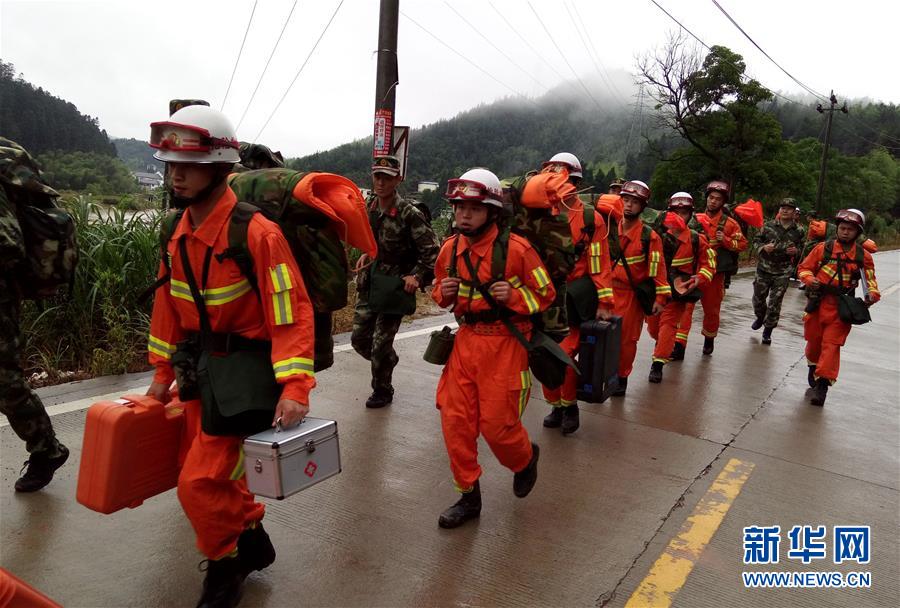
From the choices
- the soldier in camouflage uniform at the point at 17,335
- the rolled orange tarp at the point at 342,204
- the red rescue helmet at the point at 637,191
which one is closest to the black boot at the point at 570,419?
the red rescue helmet at the point at 637,191

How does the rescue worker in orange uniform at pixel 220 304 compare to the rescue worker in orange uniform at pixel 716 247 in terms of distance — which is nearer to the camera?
the rescue worker in orange uniform at pixel 220 304

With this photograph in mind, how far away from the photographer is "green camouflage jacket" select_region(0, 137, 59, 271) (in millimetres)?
3191

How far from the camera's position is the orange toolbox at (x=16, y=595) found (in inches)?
67.9

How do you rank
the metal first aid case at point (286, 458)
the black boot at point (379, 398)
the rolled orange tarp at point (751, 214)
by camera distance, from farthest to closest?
the rolled orange tarp at point (751, 214)
the black boot at point (379, 398)
the metal first aid case at point (286, 458)

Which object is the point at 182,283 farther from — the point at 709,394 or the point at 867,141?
the point at 867,141

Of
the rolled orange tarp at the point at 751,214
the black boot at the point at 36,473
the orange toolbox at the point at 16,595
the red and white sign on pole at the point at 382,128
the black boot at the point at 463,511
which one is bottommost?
the black boot at the point at 463,511

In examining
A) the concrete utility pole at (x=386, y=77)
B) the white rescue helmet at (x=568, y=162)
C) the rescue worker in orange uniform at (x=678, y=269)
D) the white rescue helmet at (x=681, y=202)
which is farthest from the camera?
the concrete utility pole at (x=386, y=77)

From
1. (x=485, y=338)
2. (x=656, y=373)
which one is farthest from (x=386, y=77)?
(x=485, y=338)

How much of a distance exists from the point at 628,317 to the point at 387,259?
223cm

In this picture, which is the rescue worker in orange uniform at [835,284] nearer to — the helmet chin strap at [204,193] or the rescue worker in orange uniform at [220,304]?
the rescue worker in orange uniform at [220,304]

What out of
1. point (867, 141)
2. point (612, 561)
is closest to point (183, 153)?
point (612, 561)

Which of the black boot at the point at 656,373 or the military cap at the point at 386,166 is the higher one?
the military cap at the point at 386,166

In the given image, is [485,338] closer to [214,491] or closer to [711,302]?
[214,491]

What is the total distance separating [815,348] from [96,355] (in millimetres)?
→ 6865
